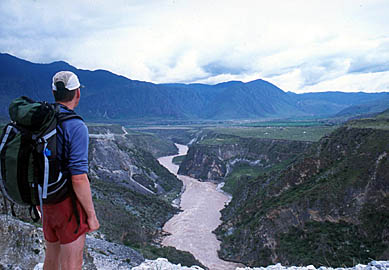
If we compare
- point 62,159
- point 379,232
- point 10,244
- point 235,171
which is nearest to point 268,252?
point 379,232

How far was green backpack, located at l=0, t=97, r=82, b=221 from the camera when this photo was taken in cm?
310

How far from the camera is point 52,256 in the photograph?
3.83 metres

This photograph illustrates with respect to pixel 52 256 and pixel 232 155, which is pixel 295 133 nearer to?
pixel 232 155

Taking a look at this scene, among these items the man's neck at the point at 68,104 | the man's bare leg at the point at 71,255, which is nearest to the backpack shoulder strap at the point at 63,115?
the man's neck at the point at 68,104

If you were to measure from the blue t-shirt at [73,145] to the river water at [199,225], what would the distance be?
87.9 feet

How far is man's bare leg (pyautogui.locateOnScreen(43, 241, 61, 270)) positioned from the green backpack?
0.85 metres

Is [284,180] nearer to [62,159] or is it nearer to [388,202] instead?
[388,202]

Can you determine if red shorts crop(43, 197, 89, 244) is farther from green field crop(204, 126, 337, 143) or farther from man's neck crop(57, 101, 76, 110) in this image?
green field crop(204, 126, 337, 143)

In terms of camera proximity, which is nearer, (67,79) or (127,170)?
(67,79)

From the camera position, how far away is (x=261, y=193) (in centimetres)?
3447

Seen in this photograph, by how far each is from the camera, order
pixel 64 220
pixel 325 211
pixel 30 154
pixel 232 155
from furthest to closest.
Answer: pixel 232 155, pixel 325 211, pixel 64 220, pixel 30 154

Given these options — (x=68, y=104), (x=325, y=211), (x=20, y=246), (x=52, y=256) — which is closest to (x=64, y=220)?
(x=52, y=256)

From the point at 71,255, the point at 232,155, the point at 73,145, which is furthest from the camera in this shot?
the point at 232,155

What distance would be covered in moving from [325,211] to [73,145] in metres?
25.6
